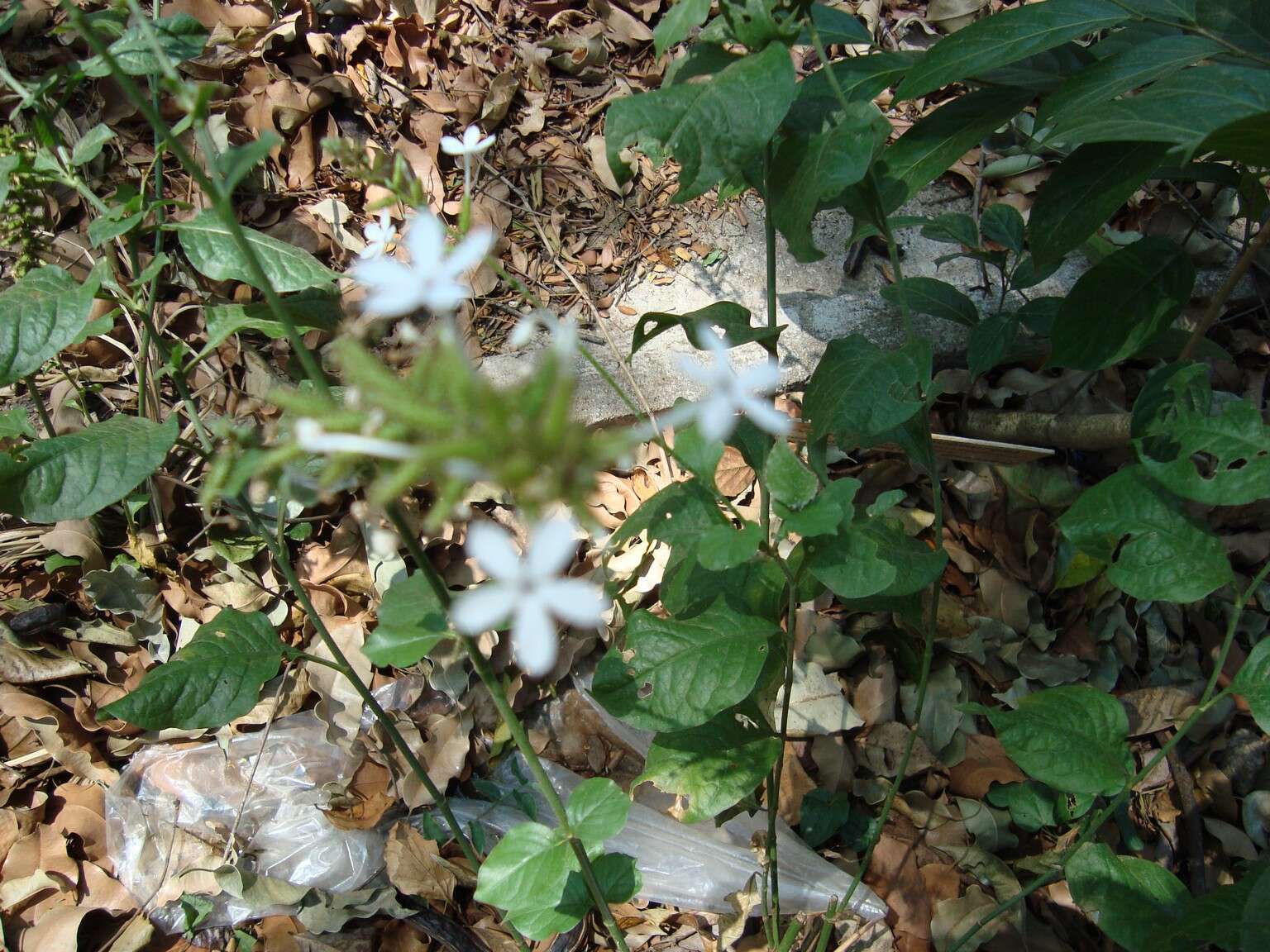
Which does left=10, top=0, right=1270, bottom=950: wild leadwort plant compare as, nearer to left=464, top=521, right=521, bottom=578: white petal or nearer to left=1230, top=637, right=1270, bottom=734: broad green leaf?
left=1230, top=637, right=1270, bottom=734: broad green leaf

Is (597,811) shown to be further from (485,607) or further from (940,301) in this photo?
(940,301)

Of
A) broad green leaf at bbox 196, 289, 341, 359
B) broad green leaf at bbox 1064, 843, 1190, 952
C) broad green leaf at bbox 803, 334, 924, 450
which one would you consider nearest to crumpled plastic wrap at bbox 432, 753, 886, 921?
broad green leaf at bbox 1064, 843, 1190, 952

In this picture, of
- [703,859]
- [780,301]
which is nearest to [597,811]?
[703,859]

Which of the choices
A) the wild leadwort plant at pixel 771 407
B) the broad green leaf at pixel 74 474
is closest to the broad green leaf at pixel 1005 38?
the wild leadwort plant at pixel 771 407

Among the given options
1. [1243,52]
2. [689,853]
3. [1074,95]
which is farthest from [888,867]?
[1243,52]

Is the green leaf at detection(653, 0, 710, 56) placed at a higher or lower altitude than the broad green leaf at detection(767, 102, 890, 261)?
higher

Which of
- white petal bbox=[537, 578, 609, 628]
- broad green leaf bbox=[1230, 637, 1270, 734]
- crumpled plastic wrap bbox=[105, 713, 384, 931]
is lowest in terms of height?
crumpled plastic wrap bbox=[105, 713, 384, 931]
